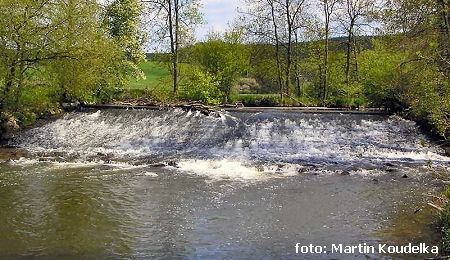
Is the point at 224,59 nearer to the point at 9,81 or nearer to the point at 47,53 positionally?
the point at 47,53

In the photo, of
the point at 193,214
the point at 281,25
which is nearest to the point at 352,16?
the point at 281,25

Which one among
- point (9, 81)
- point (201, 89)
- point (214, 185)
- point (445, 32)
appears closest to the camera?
point (214, 185)

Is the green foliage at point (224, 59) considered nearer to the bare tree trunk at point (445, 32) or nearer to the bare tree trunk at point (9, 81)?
the bare tree trunk at point (9, 81)

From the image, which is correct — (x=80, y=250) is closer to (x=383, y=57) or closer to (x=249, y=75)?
(x=383, y=57)

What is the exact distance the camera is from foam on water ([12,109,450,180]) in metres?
15.6

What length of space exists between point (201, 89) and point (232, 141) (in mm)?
9217

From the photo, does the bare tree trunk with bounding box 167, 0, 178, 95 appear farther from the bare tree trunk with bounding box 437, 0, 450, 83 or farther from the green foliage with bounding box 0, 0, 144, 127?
the bare tree trunk with bounding box 437, 0, 450, 83

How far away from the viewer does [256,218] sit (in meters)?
9.66

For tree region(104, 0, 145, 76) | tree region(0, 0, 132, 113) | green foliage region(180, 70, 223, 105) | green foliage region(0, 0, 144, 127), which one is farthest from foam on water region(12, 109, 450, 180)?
tree region(104, 0, 145, 76)

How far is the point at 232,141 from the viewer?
1806cm

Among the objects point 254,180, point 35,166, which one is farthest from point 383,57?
point 35,166

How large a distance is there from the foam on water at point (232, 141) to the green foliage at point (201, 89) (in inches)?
210

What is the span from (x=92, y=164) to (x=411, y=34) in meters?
10.9

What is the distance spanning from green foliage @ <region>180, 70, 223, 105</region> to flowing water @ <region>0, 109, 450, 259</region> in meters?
5.46
